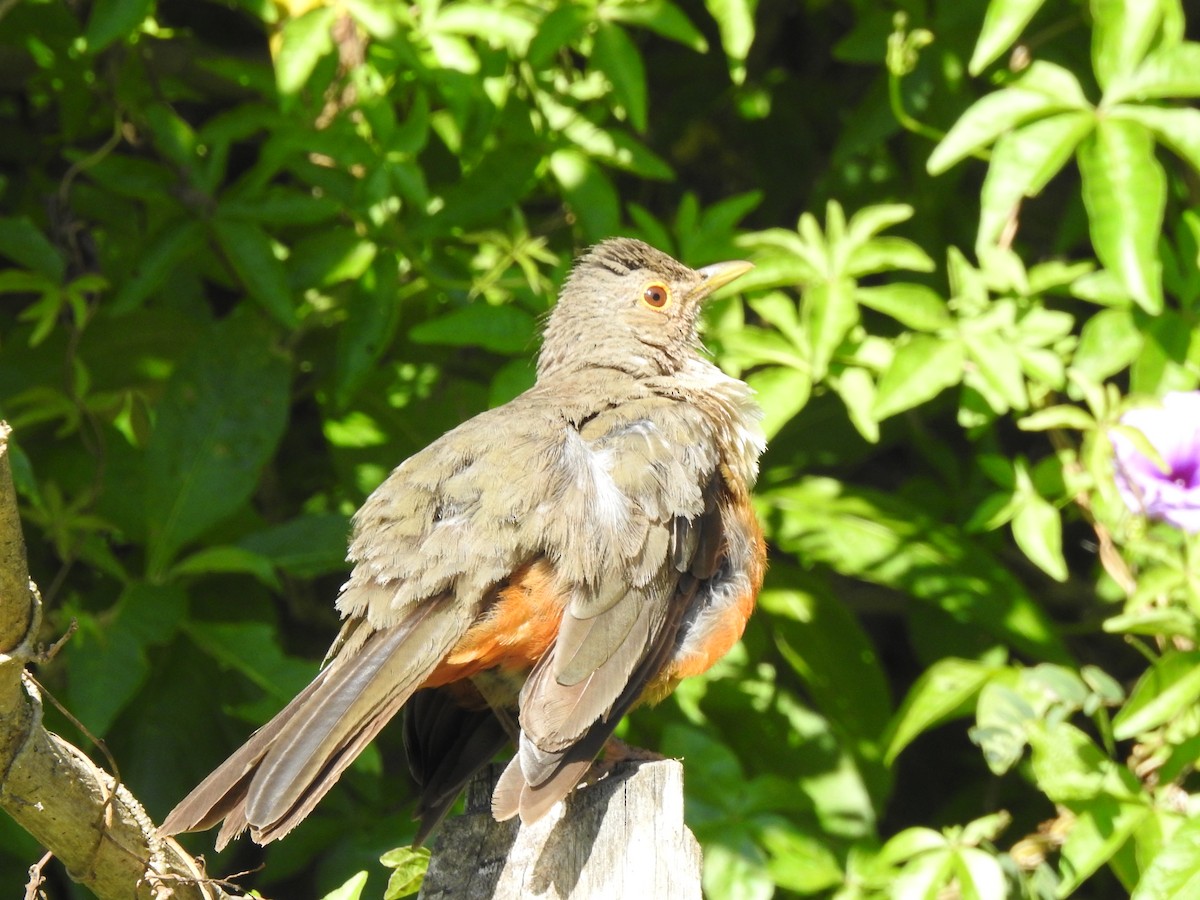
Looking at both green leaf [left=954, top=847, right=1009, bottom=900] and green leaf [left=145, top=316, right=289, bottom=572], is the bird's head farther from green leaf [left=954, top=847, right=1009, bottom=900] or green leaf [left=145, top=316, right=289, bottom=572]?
green leaf [left=954, top=847, right=1009, bottom=900]

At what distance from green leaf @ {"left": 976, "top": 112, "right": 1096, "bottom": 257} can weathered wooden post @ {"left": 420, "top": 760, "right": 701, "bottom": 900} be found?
1.81 meters

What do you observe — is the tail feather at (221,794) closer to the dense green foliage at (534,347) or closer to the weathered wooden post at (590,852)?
the weathered wooden post at (590,852)

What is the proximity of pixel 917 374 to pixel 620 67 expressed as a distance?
114 cm

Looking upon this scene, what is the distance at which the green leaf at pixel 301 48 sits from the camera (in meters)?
3.79

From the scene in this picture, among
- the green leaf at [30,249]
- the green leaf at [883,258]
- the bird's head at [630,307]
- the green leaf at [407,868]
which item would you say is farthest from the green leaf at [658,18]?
the green leaf at [407,868]

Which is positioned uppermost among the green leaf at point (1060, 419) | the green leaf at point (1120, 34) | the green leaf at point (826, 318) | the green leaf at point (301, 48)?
the green leaf at point (301, 48)

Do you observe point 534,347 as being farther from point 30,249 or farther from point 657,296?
point 30,249

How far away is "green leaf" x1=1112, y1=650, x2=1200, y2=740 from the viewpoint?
11.7 feet

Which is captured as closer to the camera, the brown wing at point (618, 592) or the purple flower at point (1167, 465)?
the brown wing at point (618, 592)

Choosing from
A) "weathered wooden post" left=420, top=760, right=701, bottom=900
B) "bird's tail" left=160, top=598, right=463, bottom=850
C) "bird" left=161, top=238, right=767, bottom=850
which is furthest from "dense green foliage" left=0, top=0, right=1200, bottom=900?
"weathered wooden post" left=420, top=760, right=701, bottom=900

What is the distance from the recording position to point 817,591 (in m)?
4.45

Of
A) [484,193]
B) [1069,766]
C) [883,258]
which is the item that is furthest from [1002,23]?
[1069,766]

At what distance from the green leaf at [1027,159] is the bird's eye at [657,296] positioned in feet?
2.79

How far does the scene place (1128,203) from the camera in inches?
144
